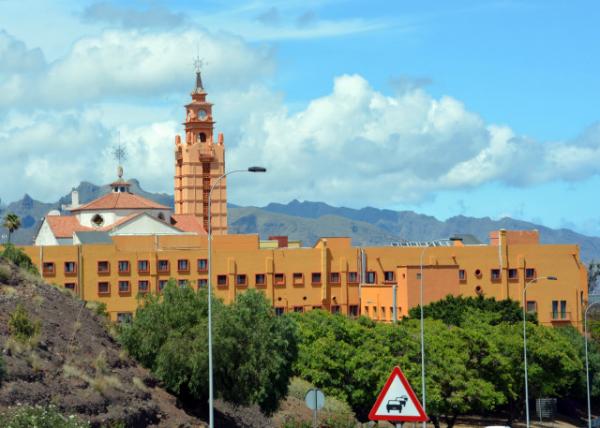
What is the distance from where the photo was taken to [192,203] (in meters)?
170

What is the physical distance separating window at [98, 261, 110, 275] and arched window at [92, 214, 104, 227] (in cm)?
3169

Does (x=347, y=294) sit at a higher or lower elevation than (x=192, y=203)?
lower

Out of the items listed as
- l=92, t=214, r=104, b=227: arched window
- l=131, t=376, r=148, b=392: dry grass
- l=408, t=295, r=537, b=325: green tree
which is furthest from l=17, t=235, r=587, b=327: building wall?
l=131, t=376, r=148, b=392: dry grass

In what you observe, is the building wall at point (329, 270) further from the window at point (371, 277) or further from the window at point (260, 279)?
the window at point (260, 279)

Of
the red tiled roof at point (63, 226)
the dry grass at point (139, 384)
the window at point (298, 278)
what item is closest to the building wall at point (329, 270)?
the window at point (298, 278)

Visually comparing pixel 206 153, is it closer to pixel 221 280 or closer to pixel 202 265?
pixel 202 265

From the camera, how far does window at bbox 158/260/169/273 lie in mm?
109613

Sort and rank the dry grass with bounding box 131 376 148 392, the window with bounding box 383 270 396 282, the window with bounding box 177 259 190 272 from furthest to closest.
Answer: the window with bounding box 383 270 396 282 → the window with bounding box 177 259 190 272 → the dry grass with bounding box 131 376 148 392

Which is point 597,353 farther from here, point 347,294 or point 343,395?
point 343,395

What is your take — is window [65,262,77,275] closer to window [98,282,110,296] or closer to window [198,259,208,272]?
window [98,282,110,296]

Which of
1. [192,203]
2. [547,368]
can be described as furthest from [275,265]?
[192,203]

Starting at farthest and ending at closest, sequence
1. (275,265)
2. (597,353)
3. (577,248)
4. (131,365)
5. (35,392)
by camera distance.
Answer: (577,248) → (275,265) → (597,353) → (131,365) → (35,392)

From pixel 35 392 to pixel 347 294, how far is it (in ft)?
256

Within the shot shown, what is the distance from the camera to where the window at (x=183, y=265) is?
110 m
